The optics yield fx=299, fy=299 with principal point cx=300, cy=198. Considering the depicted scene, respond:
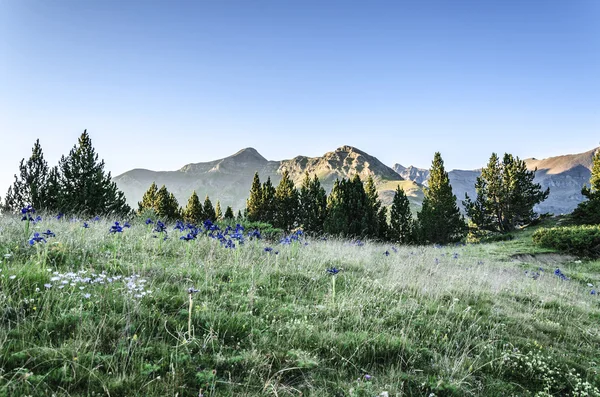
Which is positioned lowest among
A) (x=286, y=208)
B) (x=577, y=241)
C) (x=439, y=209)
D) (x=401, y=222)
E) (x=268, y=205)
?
(x=577, y=241)

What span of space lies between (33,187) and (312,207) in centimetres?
2390

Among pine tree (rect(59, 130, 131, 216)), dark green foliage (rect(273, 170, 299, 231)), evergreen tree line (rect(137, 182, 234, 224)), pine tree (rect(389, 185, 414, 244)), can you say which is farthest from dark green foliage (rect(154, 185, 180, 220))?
pine tree (rect(389, 185, 414, 244))

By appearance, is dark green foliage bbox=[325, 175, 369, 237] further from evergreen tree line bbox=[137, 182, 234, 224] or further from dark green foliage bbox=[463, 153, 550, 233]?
evergreen tree line bbox=[137, 182, 234, 224]

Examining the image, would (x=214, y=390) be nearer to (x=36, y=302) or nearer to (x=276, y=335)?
(x=276, y=335)

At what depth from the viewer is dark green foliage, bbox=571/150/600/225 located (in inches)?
939

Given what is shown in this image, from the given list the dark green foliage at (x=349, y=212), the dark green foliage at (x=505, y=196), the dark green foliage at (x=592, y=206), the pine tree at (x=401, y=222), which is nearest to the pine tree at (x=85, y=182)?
the dark green foliage at (x=349, y=212)

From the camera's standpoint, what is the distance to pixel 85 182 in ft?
70.5

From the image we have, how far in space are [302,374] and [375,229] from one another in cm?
2605

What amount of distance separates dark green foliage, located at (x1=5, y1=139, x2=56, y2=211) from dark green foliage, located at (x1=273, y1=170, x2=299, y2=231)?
71.8 feet

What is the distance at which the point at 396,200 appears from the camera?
99.7 feet

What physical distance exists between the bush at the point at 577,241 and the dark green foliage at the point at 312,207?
19.0 m

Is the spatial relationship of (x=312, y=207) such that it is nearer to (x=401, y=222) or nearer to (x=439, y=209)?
(x=401, y=222)

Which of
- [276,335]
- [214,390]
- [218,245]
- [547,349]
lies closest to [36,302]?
[214,390]

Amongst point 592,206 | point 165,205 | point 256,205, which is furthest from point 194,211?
point 592,206
